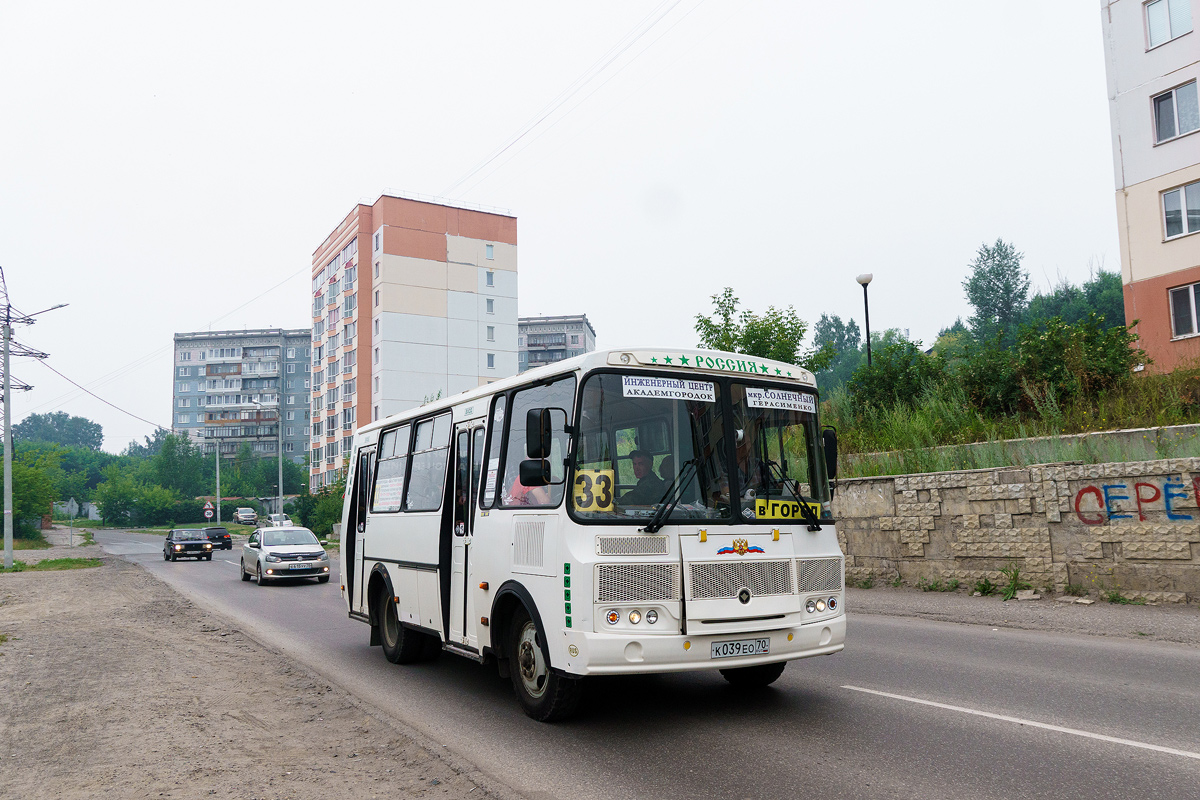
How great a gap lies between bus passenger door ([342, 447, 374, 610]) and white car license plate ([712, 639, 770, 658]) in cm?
612

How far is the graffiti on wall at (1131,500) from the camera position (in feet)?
38.5

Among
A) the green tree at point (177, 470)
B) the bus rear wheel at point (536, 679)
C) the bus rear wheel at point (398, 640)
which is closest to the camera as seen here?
the bus rear wheel at point (536, 679)

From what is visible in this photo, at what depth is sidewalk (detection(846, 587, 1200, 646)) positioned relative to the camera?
413 inches

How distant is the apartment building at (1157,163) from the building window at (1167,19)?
31 mm

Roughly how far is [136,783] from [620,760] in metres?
2.97

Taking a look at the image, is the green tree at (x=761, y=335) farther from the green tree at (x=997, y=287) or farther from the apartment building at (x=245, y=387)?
the apartment building at (x=245, y=387)

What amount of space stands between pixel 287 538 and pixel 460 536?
17.8 metres

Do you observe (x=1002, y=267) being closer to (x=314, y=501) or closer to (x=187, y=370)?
(x=314, y=501)

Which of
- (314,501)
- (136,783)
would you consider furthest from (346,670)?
(314,501)

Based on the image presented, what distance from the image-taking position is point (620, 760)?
19.0 feet

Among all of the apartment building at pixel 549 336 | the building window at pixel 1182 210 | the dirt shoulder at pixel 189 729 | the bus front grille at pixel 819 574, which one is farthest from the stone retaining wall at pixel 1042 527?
the apartment building at pixel 549 336

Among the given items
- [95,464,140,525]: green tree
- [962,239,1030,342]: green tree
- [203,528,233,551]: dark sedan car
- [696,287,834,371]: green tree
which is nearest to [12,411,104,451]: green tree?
[95,464,140,525]: green tree

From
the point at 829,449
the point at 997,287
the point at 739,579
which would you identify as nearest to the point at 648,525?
the point at 739,579

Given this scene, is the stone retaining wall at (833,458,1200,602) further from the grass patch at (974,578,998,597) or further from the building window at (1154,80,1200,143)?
the building window at (1154,80,1200,143)
